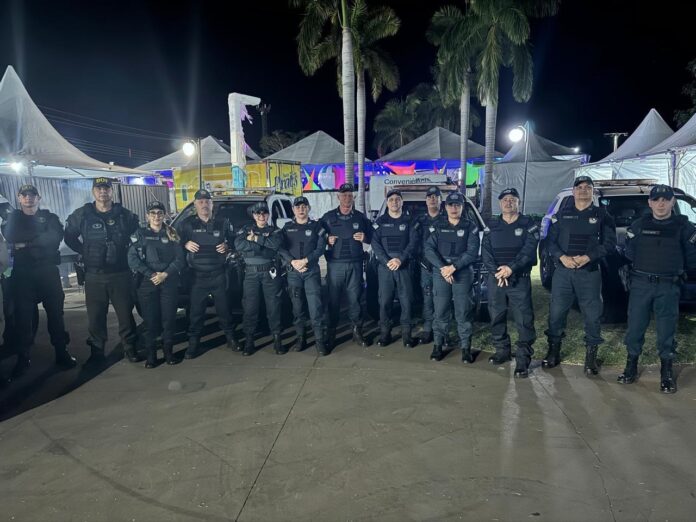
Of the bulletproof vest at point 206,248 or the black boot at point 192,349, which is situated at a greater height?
the bulletproof vest at point 206,248

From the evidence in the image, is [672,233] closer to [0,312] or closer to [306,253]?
[306,253]

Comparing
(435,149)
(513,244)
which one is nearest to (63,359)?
(513,244)

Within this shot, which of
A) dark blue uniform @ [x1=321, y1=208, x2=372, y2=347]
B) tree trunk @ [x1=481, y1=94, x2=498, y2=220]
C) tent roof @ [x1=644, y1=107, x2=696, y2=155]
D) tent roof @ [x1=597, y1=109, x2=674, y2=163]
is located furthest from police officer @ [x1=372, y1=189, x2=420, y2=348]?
tent roof @ [x1=597, y1=109, x2=674, y2=163]

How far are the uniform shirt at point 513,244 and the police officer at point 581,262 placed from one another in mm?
266

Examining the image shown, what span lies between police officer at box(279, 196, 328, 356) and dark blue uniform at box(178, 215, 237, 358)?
76 cm

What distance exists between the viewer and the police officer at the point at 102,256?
5.28 meters

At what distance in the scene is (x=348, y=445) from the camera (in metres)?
3.57

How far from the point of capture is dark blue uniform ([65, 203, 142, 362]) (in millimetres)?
5273

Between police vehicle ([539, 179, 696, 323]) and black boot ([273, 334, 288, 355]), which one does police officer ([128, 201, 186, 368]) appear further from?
police vehicle ([539, 179, 696, 323])

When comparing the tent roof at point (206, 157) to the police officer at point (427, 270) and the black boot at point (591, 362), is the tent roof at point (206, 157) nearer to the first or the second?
the police officer at point (427, 270)

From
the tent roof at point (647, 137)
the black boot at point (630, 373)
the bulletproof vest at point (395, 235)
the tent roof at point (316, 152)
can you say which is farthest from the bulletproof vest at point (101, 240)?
the tent roof at point (316, 152)

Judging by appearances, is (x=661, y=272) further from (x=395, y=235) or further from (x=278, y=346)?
(x=278, y=346)

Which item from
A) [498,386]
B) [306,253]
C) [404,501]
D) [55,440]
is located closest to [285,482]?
[404,501]

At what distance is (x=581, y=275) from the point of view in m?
4.88
